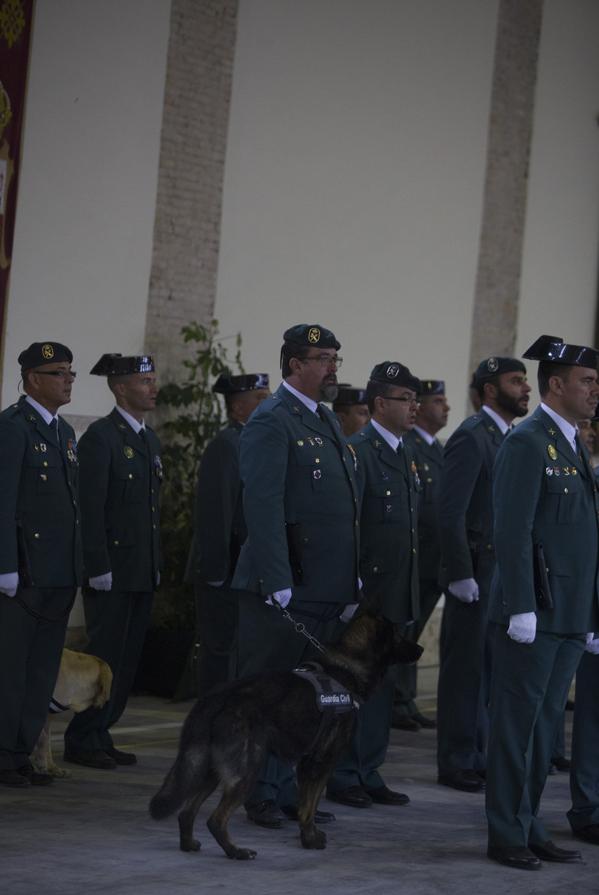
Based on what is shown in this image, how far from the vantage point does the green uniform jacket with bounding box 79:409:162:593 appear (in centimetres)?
727

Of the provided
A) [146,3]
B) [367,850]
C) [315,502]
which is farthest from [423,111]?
[367,850]

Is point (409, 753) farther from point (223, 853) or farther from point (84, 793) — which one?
point (223, 853)

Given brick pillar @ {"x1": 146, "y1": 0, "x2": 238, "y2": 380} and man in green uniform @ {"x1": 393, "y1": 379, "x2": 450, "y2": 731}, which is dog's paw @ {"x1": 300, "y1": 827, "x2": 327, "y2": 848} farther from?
brick pillar @ {"x1": 146, "y1": 0, "x2": 238, "y2": 380}

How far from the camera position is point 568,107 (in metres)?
14.1

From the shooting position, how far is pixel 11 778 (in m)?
6.52

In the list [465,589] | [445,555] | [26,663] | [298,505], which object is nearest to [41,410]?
[26,663]

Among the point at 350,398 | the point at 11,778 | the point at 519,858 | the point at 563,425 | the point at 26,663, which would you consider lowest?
the point at 11,778

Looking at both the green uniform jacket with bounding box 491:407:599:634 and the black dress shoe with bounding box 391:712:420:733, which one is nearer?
the green uniform jacket with bounding box 491:407:599:634

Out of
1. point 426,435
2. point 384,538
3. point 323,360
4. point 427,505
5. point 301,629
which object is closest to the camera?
point 301,629

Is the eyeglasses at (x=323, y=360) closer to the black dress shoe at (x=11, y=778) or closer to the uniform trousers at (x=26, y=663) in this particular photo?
the uniform trousers at (x=26, y=663)

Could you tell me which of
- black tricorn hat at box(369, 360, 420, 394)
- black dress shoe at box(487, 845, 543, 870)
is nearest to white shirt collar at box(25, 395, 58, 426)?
black tricorn hat at box(369, 360, 420, 394)

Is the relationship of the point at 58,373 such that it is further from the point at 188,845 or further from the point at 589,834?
the point at 589,834

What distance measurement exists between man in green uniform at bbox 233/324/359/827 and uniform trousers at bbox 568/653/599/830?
100 cm

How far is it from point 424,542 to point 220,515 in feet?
5.18
